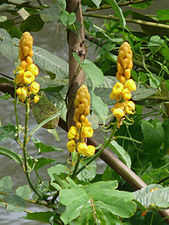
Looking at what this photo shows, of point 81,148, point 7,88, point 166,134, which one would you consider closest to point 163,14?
point 166,134

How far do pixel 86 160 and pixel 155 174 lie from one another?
314 mm

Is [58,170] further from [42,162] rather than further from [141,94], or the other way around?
[141,94]

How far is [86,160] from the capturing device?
0.37 metres

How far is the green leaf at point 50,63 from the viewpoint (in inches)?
18.1

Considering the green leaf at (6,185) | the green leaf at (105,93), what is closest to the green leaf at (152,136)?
the green leaf at (105,93)

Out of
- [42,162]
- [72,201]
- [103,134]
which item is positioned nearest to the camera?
[72,201]

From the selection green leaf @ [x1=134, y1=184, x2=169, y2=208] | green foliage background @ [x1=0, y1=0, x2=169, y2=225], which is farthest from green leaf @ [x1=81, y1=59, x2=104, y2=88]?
green leaf @ [x1=134, y1=184, x2=169, y2=208]

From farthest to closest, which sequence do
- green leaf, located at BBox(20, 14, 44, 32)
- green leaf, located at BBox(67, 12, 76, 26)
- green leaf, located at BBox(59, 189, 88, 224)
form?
green leaf, located at BBox(20, 14, 44, 32) → green leaf, located at BBox(67, 12, 76, 26) → green leaf, located at BBox(59, 189, 88, 224)

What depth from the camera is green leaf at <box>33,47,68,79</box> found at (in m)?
0.46

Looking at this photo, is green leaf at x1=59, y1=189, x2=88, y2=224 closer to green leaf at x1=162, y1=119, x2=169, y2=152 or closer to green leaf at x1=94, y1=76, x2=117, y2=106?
green leaf at x1=94, y1=76, x2=117, y2=106

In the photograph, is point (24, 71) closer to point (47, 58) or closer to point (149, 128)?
point (47, 58)

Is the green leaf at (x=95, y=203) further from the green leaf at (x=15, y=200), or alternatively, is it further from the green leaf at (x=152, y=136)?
the green leaf at (x=152, y=136)

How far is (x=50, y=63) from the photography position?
46 cm

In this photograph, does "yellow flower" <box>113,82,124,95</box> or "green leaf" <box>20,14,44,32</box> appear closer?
"yellow flower" <box>113,82,124,95</box>
